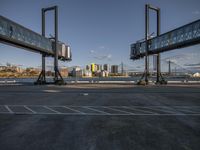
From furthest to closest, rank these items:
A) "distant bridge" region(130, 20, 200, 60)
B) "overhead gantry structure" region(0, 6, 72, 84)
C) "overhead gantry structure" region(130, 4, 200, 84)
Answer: "overhead gantry structure" region(130, 4, 200, 84)
"distant bridge" region(130, 20, 200, 60)
"overhead gantry structure" region(0, 6, 72, 84)

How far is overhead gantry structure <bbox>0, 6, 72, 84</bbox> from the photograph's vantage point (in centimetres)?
2478

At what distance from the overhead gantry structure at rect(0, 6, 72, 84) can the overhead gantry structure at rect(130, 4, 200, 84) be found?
1723cm

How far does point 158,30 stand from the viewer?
128 feet

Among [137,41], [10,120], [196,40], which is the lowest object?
[10,120]

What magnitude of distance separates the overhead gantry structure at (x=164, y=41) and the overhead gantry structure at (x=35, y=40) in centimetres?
1723

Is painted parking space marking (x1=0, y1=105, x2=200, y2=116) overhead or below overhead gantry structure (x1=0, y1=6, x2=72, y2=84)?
below

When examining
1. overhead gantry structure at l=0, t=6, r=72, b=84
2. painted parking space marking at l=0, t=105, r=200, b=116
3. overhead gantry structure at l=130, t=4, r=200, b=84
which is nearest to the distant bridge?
overhead gantry structure at l=130, t=4, r=200, b=84

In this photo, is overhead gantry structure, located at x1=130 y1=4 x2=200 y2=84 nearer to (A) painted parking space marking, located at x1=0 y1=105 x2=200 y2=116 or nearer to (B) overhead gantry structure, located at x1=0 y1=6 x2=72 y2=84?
(B) overhead gantry structure, located at x1=0 y1=6 x2=72 y2=84

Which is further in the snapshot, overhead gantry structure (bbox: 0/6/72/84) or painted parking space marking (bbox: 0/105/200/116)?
overhead gantry structure (bbox: 0/6/72/84)

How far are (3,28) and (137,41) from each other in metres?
28.4

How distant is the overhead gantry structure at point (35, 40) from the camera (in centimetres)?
2478

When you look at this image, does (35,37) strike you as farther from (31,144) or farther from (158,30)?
(31,144)

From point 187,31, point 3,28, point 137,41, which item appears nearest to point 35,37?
point 3,28

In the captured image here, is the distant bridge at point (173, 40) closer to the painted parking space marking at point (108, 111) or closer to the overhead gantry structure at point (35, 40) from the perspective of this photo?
the overhead gantry structure at point (35, 40)
